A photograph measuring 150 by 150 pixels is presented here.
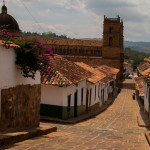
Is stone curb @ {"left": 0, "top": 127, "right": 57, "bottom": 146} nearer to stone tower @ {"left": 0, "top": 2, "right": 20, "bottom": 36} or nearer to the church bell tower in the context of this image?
stone tower @ {"left": 0, "top": 2, "right": 20, "bottom": 36}

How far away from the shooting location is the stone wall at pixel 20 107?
8461 millimetres

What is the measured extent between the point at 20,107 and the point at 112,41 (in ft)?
172

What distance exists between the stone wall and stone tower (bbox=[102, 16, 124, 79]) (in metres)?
49.8

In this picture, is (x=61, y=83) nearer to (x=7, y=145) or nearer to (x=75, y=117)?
(x=75, y=117)

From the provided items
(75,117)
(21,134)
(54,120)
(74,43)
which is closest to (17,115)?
(21,134)

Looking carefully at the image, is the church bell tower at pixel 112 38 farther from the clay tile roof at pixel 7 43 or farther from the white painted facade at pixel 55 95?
the clay tile roof at pixel 7 43

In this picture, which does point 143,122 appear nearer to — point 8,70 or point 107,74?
point 8,70

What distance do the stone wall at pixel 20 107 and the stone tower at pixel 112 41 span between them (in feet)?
164

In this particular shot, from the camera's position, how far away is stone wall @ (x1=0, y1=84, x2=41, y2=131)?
27.8ft

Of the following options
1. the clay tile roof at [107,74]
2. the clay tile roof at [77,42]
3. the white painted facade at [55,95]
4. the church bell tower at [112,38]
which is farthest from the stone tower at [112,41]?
the white painted facade at [55,95]

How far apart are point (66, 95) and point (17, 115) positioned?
6.47 metres

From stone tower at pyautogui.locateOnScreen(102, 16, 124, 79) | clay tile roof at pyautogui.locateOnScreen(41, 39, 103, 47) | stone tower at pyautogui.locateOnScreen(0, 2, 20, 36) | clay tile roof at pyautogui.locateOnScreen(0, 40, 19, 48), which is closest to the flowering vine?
clay tile roof at pyautogui.locateOnScreen(0, 40, 19, 48)

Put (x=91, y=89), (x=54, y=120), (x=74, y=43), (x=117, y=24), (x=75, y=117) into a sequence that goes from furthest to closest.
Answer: (x=74, y=43) < (x=117, y=24) < (x=91, y=89) < (x=75, y=117) < (x=54, y=120)

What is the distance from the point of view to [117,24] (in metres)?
58.6
